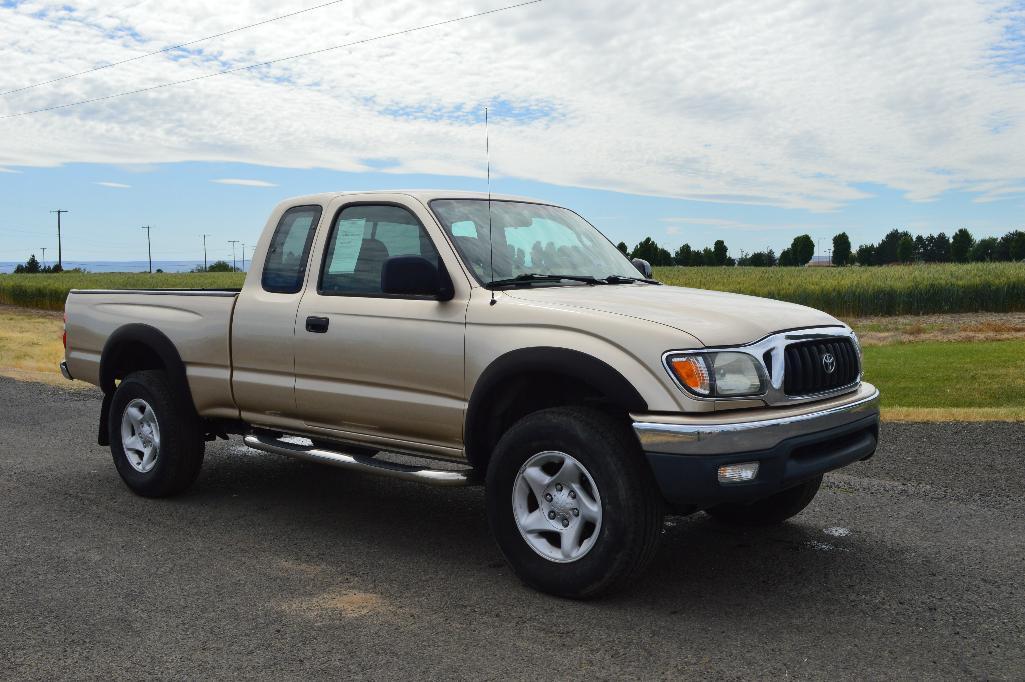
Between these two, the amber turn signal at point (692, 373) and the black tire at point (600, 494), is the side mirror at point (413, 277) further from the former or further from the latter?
the amber turn signal at point (692, 373)

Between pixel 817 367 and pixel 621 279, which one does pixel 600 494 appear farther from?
pixel 621 279

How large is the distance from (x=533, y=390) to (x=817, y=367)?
1.41m

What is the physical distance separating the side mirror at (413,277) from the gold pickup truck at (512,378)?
0.04ft

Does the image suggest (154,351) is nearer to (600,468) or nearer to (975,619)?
(600,468)

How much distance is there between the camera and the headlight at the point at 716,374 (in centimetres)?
443

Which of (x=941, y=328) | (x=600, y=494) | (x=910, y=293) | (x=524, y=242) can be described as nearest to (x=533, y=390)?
(x=600, y=494)

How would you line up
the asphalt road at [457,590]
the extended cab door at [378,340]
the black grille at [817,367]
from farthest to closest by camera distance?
1. the extended cab door at [378,340]
2. the black grille at [817,367]
3. the asphalt road at [457,590]

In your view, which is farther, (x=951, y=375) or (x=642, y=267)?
(x=951, y=375)

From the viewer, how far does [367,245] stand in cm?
589

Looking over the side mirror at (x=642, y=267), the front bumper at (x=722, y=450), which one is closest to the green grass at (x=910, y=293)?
the side mirror at (x=642, y=267)

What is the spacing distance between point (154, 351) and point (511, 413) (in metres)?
3.14

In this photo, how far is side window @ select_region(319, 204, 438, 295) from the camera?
5.68 metres

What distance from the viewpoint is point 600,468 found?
451 cm

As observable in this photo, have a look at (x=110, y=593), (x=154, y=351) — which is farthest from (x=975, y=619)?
(x=154, y=351)
